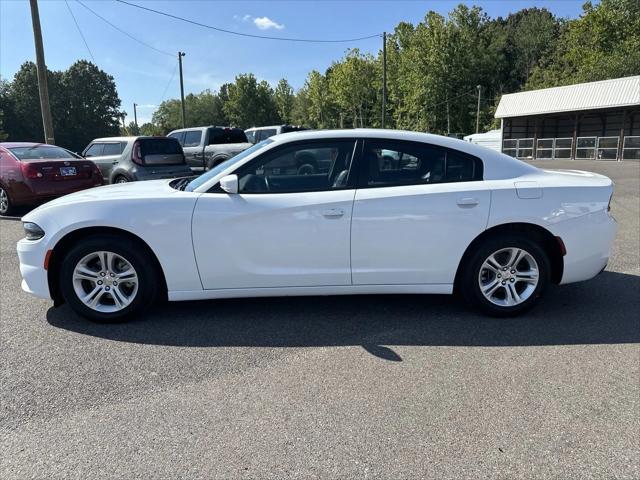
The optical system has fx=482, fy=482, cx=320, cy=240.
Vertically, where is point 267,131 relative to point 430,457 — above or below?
above

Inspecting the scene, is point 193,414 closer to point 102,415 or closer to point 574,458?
point 102,415

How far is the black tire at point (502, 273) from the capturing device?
402 cm

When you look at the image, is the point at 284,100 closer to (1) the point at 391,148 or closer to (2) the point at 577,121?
(2) the point at 577,121

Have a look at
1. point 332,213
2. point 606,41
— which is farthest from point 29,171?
point 606,41

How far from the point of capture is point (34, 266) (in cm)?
390

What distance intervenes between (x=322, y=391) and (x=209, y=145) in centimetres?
1375

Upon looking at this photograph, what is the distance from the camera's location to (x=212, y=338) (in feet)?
12.3

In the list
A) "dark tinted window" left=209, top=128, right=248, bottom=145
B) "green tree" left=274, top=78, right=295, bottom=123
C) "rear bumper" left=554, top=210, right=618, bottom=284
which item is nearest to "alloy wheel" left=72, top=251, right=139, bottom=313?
"rear bumper" left=554, top=210, right=618, bottom=284

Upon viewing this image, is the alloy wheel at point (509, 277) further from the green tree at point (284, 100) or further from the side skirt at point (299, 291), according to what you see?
Answer: the green tree at point (284, 100)

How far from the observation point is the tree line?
147 feet

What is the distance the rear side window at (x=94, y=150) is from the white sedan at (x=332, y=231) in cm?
859

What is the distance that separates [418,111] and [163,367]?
58.4 metres

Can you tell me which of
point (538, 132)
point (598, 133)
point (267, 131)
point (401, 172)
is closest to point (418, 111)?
point (538, 132)

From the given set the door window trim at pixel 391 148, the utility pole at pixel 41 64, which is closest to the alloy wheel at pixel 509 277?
the door window trim at pixel 391 148
